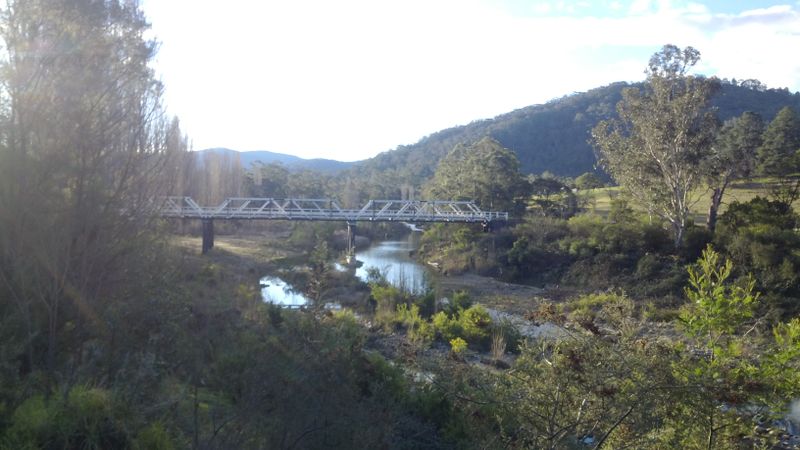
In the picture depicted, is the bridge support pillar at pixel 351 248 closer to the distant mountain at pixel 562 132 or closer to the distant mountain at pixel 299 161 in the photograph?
the distant mountain at pixel 562 132

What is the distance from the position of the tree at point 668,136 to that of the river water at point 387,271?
31.9 ft

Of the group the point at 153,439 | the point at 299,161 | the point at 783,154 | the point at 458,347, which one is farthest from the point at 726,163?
the point at 299,161

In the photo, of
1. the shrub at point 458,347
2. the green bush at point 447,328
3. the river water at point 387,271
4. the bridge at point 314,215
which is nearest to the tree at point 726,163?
the bridge at point 314,215

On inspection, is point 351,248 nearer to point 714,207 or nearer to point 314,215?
point 314,215

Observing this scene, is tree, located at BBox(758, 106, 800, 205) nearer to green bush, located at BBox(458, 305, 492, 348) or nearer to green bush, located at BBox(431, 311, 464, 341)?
green bush, located at BBox(458, 305, 492, 348)

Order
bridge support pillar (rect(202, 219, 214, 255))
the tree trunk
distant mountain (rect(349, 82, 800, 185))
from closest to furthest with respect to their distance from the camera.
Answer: the tree trunk
bridge support pillar (rect(202, 219, 214, 255))
distant mountain (rect(349, 82, 800, 185))

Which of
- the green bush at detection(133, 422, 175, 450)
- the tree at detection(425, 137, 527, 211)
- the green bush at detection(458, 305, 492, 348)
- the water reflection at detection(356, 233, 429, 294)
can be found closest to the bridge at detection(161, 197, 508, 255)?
the tree at detection(425, 137, 527, 211)

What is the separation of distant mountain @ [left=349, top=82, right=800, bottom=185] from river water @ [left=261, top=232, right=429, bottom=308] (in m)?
22.8

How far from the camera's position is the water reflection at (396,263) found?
22781 mm

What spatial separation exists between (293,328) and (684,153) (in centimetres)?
1968

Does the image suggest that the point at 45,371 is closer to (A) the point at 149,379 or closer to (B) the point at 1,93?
(A) the point at 149,379

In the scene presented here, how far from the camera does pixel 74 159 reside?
6.94 m

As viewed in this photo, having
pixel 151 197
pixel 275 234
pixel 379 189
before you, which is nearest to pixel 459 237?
pixel 275 234

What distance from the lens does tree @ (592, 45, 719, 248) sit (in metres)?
22.4
